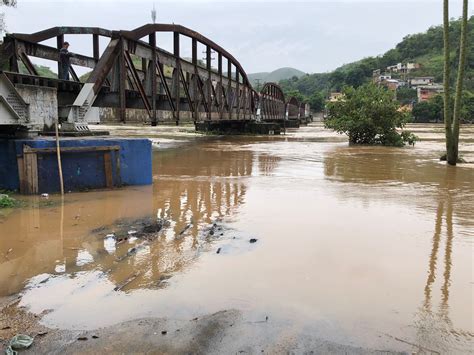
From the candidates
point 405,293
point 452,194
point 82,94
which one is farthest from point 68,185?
point 452,194

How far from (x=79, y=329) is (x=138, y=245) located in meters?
2.54

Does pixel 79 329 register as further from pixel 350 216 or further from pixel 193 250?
pixel 350 216

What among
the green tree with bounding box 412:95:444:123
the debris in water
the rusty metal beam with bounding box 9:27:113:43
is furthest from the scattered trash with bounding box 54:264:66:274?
the green tree with bounding box 412:95:444:123

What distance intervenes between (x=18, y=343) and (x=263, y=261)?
3000mm

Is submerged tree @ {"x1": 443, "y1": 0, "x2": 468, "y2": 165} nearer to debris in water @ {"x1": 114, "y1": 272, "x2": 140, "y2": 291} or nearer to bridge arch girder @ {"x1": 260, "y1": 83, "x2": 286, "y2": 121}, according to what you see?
debris in water @ {"x1": 114, "y1": 272, "x2": 140, "y2": 291}

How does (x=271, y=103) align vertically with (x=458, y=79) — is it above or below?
above

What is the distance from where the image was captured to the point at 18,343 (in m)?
3.61

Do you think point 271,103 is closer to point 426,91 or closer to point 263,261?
point 263,261

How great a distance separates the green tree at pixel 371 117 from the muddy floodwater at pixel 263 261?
19.3 metres

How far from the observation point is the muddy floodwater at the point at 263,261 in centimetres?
425

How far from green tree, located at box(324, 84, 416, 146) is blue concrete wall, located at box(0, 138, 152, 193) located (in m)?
21.1

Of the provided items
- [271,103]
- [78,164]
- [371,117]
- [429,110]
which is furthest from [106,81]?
[429,110]

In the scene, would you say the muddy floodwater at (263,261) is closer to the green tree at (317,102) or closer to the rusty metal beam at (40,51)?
the rusty metal beam at (40,51)

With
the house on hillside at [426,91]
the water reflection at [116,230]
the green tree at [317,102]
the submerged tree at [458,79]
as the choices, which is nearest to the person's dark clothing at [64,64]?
the water reflection at [116,230]
